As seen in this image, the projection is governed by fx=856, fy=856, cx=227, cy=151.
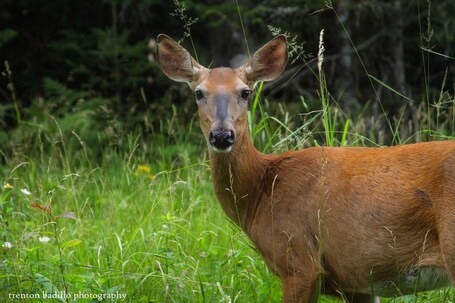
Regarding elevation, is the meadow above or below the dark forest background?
below

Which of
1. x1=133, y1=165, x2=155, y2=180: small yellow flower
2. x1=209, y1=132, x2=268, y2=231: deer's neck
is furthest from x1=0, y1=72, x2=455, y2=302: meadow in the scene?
x1=209, y1=132, x2=268, y2=231: deer's neck

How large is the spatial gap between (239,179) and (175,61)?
906 mm

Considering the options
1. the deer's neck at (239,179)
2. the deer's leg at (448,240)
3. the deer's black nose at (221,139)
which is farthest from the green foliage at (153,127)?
the deer's leg at (448,240)

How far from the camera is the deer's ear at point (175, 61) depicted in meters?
5.21

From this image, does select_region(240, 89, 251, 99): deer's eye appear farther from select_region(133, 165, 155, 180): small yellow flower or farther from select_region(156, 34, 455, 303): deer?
select_region(133, 165, 155, 180): small yellow flower

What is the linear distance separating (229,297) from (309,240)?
20.3 inches

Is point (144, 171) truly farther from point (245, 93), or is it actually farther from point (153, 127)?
point (153, 127)

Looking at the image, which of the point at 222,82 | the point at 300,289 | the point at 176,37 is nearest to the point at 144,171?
the point at 222,82

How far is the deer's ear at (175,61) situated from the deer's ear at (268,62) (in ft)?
1.03

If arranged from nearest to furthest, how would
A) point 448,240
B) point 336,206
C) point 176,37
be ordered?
1. point 448,240
2. point 336,206
3. point 176,37

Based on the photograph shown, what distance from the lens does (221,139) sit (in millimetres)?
4508

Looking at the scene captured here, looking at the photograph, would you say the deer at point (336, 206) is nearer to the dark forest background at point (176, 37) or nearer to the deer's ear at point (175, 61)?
the deer's ear at point (175, 61)

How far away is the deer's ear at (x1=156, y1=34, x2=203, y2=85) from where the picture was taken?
521 centimetres

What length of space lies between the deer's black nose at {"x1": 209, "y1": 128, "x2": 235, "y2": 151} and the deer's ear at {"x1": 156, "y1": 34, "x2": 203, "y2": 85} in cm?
78
